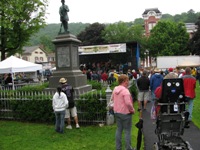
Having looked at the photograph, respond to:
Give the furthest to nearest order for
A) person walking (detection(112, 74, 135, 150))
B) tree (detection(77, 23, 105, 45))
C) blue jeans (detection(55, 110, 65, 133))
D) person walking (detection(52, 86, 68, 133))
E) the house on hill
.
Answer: the house on hill < tree (detection(77, 23, 105, 45)) < blue jeans (detection(55, 110, 65, 133)) < person walking (detection(52, 86, 68, 133)) < person walking (detection(112, 74, 135, 150))

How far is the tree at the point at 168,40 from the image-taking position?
62.9 metres

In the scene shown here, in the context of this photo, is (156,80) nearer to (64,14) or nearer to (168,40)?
(64,14)

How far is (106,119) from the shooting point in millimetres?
9984

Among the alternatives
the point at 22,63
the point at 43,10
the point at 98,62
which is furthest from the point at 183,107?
the point at 98,62

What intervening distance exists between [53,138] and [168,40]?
193ft

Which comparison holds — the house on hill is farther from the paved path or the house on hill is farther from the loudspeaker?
the loudspeaker

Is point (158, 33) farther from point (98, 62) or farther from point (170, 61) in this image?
point (98, 62)

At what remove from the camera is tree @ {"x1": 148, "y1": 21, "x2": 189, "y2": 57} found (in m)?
62.9

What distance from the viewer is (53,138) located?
27.8 ft

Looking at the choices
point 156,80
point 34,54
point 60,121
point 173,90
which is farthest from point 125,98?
point 34,54

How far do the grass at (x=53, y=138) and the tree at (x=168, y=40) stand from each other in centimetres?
5574

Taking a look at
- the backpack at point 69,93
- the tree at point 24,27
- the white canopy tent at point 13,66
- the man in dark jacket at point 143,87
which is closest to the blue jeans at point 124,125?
the backpack at point 69,93

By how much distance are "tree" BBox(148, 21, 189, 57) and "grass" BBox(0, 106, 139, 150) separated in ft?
183

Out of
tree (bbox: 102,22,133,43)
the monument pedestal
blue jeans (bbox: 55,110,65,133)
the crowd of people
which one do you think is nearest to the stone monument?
the monument pedestal
